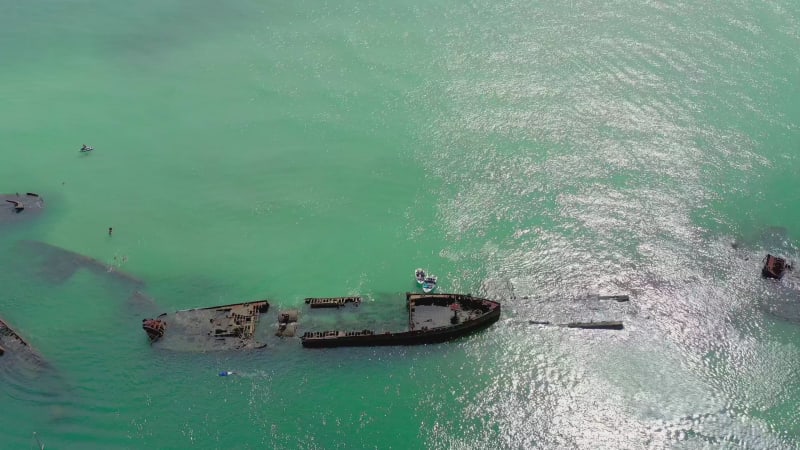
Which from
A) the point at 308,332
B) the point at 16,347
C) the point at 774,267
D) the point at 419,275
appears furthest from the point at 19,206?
the point at 774,267

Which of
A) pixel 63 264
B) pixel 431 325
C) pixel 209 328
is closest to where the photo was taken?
pixel 431 325

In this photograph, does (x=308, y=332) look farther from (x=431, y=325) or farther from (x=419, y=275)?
(x=419, y=275)

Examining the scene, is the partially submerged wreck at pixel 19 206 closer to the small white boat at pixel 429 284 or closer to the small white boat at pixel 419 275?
the small white boat at pixel 419 275

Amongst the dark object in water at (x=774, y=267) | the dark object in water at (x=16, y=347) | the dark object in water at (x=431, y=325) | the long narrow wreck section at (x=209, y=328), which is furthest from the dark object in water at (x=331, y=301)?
the dark object in water at (x=774, y=267)

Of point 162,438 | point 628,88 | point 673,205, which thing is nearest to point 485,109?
point 628,88

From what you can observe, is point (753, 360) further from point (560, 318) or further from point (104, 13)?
point (104, 13)

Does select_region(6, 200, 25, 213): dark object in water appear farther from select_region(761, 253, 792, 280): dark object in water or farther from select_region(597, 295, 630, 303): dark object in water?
select_region(761, 253, 792, 280): dark object in water
